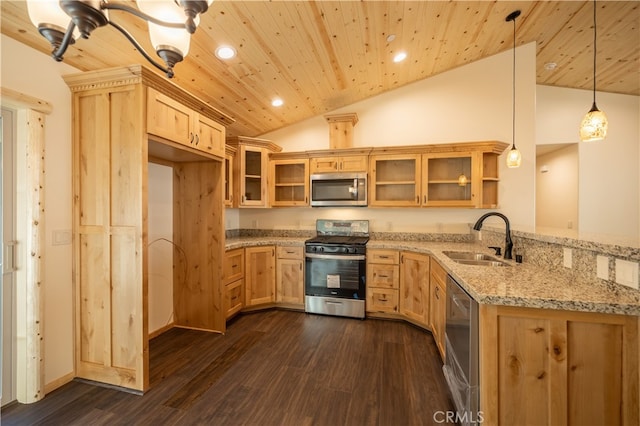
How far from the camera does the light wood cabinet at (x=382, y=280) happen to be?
3195 millimetres

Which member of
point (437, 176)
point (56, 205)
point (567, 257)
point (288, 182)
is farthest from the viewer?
point (288, 182)

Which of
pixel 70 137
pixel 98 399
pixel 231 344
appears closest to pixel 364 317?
pixel 231 344

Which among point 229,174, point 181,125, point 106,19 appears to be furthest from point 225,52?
point 229,174

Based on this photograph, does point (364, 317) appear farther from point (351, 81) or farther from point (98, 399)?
point (351, 81)

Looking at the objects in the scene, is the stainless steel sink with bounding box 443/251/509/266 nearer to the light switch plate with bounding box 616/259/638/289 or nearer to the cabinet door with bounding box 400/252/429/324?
the cabinet door with bounding box 400/252/429/324

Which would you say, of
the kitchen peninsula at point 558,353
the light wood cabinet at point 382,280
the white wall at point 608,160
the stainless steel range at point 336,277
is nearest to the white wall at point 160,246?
the stainless steel range at point 336,277

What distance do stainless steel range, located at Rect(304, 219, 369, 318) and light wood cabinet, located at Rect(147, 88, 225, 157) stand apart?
1.72m

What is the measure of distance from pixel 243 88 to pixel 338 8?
51.6 inches

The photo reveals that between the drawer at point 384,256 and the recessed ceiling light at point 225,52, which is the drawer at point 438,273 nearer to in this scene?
the drawer at point 384,256

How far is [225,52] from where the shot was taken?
7.36 ft

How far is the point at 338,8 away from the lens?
204 cm

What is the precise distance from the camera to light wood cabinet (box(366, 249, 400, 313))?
3195 millimetres

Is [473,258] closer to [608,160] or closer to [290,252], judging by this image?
[290,252]

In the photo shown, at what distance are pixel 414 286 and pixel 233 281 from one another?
7.16 feet
